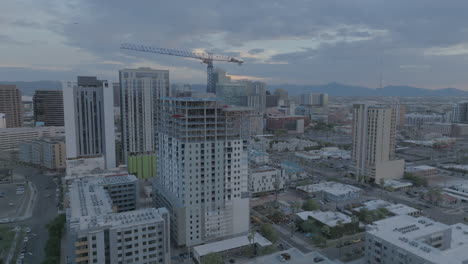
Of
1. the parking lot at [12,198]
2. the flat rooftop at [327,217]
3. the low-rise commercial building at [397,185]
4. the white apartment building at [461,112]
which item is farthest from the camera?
the white apartment building at [461,112]

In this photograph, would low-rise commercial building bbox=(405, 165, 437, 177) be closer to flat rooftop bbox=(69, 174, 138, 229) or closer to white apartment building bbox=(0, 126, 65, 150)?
flat rooftop bbox=(69, 174, 138, 229)

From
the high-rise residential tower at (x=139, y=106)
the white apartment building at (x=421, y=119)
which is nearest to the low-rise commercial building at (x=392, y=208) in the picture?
the high-rise residential tower at (x=139, y=106)

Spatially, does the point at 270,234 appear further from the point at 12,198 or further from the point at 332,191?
the point at 12,198

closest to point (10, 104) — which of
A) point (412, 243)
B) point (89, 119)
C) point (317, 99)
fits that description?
point (89, 119)

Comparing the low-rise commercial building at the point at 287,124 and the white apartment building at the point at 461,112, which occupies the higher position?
the white apartment building at the point at 461,112

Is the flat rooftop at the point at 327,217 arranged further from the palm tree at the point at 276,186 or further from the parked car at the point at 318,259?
the parked car at the point at 318,259

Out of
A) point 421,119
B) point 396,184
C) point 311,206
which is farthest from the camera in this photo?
point 421,119
